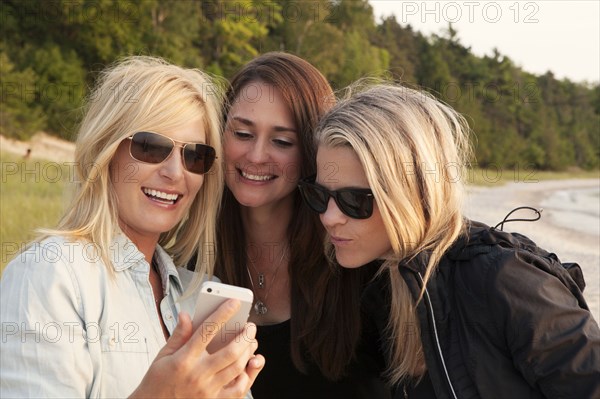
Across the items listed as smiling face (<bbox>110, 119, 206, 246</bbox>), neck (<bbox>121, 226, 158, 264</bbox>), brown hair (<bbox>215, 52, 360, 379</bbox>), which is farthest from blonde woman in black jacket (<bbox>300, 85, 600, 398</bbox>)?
neck (<bbox>121, 226, 158, 264</bbox>)

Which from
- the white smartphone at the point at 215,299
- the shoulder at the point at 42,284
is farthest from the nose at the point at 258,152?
the white smartphone at the point at 215,299

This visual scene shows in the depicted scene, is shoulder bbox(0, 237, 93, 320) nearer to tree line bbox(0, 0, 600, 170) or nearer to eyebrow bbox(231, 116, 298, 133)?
eyebrow bbox(231, 116, 298, 133)

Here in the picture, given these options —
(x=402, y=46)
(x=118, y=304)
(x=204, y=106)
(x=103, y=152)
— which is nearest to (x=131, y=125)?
(x=103, y=152)

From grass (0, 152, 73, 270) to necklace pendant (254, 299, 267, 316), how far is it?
2353mm

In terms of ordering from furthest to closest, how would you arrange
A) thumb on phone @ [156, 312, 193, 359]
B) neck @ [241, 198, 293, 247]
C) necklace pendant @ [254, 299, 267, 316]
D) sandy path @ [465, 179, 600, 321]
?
sandy path @ [465, 179, 600, 321] → neck @ [241, 198, 293, 247] → necklace pendant @ [254, 299, 267, 316] → thumb on phone @ [156, 312, 193, 359]

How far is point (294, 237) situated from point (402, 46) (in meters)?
63.5

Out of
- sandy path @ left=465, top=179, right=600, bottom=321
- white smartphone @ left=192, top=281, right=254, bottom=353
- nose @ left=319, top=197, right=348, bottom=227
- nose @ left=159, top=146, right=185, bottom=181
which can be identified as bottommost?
sandy path @ left=465, top=179, right=600, bottom=321

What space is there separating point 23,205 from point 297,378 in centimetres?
765

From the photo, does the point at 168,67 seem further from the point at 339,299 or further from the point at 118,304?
the point at 339,299

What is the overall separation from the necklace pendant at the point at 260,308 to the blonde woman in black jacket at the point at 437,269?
75cm

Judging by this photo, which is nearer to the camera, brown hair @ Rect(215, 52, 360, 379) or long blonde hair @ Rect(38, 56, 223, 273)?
long blonde hair @ Rect(38, 56, 223, 273)

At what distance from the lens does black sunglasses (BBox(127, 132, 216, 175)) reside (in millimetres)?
2494

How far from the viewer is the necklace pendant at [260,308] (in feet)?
12.1

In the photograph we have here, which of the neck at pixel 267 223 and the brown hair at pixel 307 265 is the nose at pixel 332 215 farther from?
the neck at pixel 267 223
